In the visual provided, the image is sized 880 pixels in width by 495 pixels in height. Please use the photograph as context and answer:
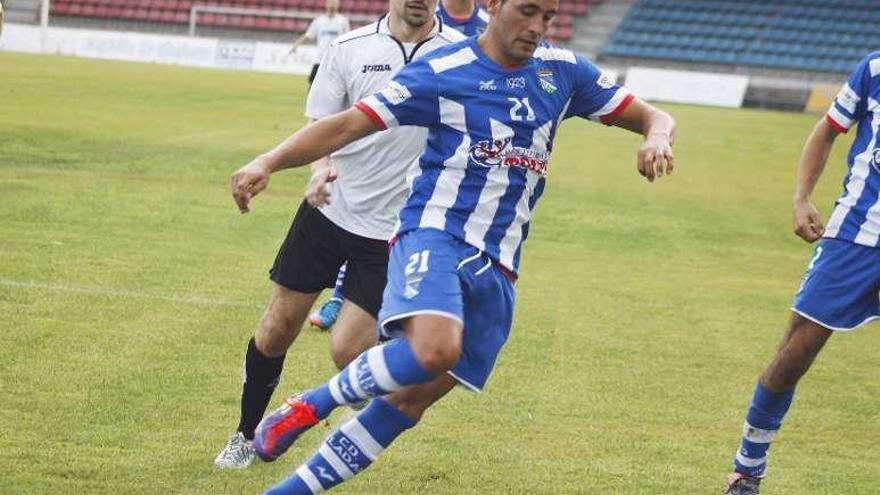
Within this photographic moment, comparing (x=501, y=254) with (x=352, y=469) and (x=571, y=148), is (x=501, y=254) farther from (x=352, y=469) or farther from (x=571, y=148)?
(x=571, y=148)

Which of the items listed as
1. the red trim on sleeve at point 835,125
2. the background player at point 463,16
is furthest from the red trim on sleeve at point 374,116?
the background player at point 463,16

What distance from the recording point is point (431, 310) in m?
5.33

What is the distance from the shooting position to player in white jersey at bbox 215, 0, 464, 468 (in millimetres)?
6891

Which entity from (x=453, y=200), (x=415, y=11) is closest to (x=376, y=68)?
(x=415, y=11)

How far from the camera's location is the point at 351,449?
17.8 ft

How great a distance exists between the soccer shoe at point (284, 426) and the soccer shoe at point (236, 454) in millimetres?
934

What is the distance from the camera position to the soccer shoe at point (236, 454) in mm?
6729

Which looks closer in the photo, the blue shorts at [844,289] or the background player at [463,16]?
the blue shorts at [844,289]

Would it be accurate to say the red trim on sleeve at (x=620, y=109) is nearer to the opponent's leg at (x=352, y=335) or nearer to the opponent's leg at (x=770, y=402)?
the opponent's leg at (x=770, y=402)

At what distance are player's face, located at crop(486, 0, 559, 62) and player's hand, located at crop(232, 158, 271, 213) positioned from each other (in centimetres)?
107

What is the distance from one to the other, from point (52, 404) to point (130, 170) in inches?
445

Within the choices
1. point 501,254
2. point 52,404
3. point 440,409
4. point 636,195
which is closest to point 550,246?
point 636,195

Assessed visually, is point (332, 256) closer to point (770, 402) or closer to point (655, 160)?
point (655, 160)

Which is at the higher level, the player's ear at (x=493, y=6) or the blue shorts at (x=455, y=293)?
the player's ear at (x=493, y=6)
